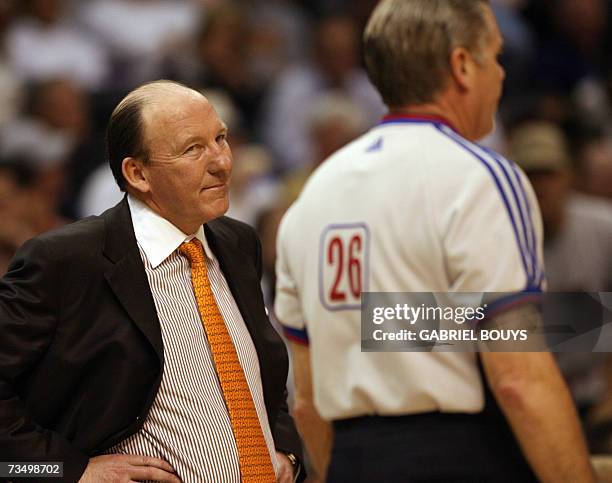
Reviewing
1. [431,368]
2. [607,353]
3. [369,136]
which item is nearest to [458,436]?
[431,368]

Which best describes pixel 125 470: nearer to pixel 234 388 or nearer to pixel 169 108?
pixel 234 388

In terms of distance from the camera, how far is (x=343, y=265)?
2896 millimetres

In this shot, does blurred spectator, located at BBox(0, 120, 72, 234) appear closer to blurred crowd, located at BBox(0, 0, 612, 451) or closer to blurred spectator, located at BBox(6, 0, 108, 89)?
blurred crowd, located at BBox(0, 0, 612, 451)

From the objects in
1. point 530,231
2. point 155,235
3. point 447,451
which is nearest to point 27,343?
point 155,235

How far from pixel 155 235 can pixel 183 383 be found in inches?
12.5

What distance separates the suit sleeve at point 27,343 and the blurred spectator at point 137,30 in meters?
5.62

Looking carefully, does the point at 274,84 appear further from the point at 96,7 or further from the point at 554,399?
the point at 554,399

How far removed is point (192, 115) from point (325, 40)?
5.92m

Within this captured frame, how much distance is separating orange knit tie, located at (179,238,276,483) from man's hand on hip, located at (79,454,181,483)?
164 mm

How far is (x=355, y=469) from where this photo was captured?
2.88 m

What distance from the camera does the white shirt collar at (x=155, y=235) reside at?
2.33m

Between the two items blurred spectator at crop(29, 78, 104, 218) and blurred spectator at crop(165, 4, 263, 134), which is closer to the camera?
blurred spectator at crop(29, 78, 104, 218)

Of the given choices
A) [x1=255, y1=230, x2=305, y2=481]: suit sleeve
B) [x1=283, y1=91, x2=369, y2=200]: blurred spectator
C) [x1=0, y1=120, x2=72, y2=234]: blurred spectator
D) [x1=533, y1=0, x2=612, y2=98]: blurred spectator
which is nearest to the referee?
[x1=255, y1=230, x2=305, y2=481]: suit sleeve

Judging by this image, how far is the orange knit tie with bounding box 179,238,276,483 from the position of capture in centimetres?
228
